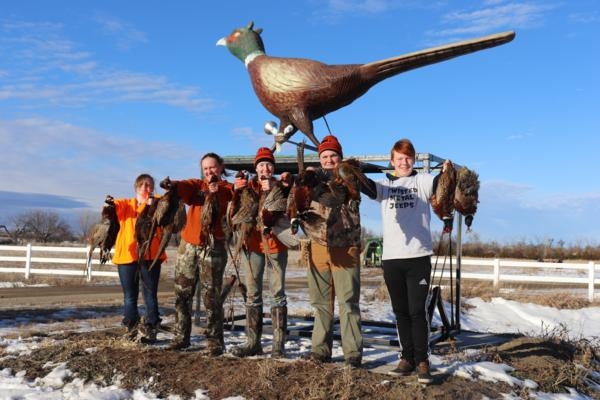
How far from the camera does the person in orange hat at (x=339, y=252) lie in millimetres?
4742

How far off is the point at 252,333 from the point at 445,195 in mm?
2219

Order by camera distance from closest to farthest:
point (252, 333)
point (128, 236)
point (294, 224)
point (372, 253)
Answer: point (294, 224) → point (252, 333) → point (128, 236) → point (372, 253)

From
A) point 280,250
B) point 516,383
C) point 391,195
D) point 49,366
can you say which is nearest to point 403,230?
point 391,195

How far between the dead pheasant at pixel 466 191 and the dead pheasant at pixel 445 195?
13 cm

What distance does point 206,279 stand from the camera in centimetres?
525

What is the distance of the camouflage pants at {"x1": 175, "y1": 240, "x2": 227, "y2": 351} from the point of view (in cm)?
526

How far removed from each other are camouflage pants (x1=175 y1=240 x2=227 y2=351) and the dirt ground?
30 cm

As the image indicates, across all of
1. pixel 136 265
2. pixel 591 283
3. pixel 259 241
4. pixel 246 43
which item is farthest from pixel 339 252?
pixel 591 283

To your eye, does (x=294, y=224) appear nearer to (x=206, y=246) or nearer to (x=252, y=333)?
(x=206, y=246)

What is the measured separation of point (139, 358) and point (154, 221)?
1243mm

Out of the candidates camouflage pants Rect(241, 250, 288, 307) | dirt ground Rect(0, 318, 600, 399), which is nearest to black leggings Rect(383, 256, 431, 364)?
dirt ground Rect(0, 318, 600, 399)

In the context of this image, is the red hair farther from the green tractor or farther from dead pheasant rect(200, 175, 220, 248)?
the green tractor

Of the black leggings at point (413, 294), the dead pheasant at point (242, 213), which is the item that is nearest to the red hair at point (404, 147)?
the black leggings at point (413, 294)

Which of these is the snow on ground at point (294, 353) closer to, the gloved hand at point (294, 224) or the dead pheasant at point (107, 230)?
the dead pheasant at point (107, 230)
